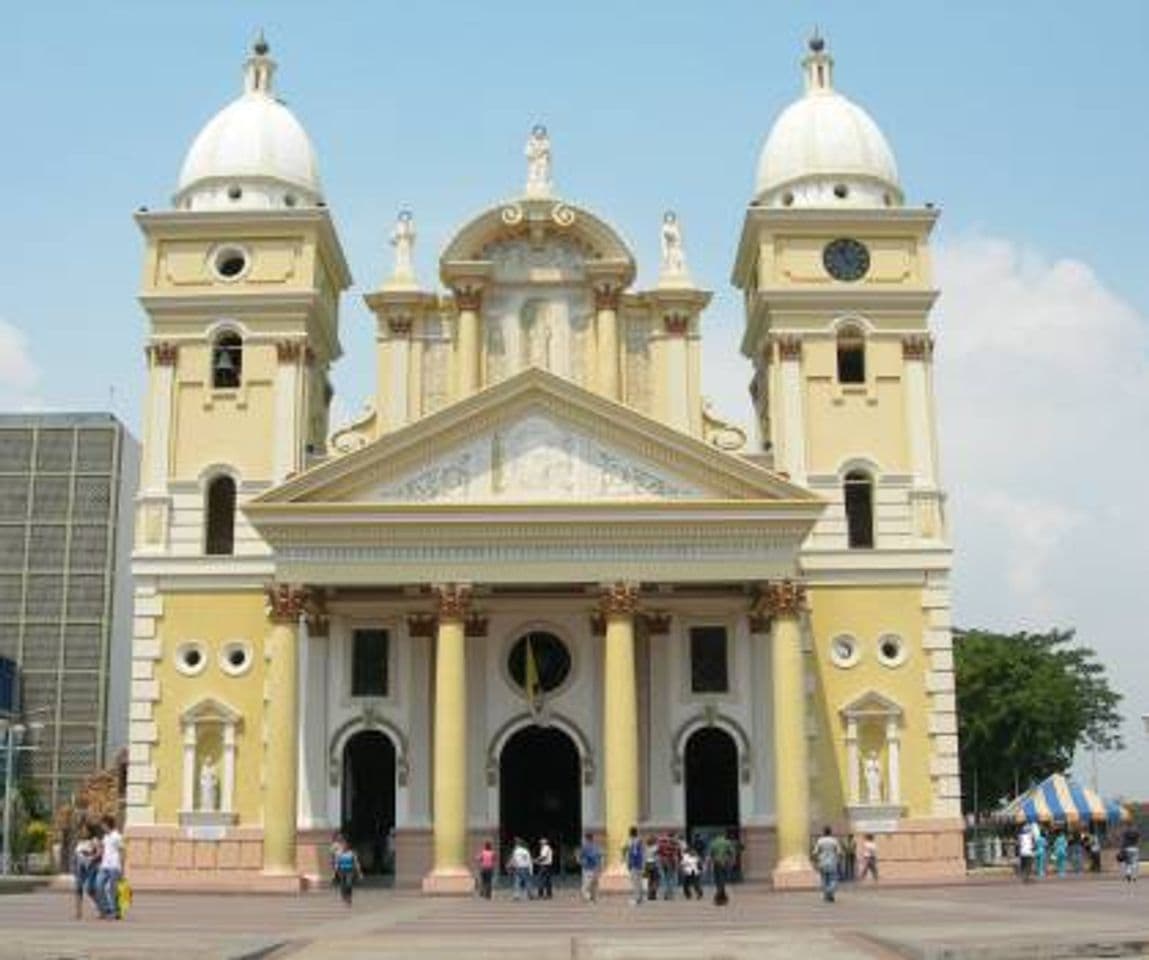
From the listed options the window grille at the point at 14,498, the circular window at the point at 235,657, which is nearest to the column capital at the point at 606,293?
the circular window at the point at 235,657

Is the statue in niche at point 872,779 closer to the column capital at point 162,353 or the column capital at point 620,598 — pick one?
the column capital at point 620,598

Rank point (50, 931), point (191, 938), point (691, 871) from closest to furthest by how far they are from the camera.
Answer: point (191, 938)
point (50, 931)
point (691, 871)

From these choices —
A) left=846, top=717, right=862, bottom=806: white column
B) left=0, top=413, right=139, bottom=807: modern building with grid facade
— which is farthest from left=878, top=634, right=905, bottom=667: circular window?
left=0, top=413, right=139, bottom=807: modern building with grid facade

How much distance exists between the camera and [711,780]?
4197 centimetres

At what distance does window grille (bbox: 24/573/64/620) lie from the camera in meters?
85.9

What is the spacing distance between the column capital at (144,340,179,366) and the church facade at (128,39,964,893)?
6 cm

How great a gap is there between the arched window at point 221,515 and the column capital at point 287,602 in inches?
221

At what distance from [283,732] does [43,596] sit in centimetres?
5359

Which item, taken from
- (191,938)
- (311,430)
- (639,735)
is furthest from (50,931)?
(311,430)

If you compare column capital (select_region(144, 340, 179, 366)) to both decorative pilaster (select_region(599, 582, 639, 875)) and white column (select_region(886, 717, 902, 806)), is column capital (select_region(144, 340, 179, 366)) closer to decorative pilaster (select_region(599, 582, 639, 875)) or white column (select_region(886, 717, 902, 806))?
decorative pilaster (select_region(599, 582, 639, 875))

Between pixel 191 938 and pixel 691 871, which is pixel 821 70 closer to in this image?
pixel 691 871

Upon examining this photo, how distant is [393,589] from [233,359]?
901 cm

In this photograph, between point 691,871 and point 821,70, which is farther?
point 821,70

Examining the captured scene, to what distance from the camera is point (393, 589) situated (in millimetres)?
40969
